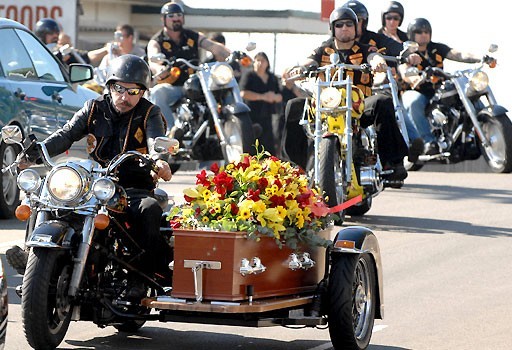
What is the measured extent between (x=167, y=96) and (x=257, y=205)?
37.6ft

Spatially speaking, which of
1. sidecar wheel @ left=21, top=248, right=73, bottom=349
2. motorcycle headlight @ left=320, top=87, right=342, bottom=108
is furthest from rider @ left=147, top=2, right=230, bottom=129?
sidecar wheel @ left=21, top=248, right=73, bottom=349

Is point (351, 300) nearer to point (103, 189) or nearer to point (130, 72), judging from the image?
point (103, 189)

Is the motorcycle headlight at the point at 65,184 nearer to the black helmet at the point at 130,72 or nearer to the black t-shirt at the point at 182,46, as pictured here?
the black helmet at the point at 130,72

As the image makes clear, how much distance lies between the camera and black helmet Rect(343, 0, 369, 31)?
A: 15508 millimetres

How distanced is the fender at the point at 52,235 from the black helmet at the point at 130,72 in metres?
1.13

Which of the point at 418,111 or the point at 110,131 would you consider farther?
the point at 418,111

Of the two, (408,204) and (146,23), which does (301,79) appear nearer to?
(408,204)

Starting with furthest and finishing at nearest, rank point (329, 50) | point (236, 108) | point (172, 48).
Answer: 1. point (172, 48)
2. point (236, 108)
3. point (329, 50)

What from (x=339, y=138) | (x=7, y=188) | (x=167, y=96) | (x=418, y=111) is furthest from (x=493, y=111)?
(x=7, y=188)

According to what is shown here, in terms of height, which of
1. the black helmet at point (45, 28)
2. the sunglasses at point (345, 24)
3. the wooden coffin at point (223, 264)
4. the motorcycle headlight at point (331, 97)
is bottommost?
the wooden coffin at point (223, 264)

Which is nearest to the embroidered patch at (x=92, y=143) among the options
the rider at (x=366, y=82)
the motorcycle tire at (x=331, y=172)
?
the motorcycle tire at (x=331, y=172)

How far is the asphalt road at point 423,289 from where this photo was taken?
30.2 ft

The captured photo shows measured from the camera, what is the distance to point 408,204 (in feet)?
57.0

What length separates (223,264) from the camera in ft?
26.4
